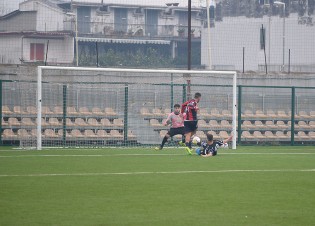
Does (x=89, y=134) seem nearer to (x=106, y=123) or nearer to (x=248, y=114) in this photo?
(x=106, y=123)

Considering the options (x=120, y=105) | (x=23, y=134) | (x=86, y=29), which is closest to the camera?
(x=23, y=134)

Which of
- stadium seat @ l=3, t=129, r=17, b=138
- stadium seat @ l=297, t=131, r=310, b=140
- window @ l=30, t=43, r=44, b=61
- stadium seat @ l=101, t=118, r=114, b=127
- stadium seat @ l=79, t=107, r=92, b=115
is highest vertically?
window @ l=30, t=43, r=44, b=61

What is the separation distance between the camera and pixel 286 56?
59.3 m

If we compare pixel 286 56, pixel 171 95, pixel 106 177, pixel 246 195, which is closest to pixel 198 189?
pixel 246 195

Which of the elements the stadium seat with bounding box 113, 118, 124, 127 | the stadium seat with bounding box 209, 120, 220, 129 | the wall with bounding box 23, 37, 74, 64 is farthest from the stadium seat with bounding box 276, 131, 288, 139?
the wall with bounding box 23, 37, 74, 64

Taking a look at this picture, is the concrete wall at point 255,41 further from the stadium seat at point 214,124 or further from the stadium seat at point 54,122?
the stadium seat at point 54,122

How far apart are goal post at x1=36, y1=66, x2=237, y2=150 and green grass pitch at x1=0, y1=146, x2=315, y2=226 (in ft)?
19.9

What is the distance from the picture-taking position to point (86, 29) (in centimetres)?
6594

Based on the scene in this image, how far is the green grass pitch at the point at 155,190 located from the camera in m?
12.2

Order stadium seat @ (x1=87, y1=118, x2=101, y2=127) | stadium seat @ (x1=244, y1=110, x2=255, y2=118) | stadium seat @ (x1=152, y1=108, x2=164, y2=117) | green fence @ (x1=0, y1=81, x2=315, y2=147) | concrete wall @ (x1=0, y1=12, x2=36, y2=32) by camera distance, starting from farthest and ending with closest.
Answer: concrete wall @ (x1=0, y1=12, x2=36, y2=32)
stadium seat @ (x1=244, y1=110, x2=255, y2=118)
stadium seat @ (x1=152, y1=108, x2=164, y2=117)
stadium seat @ (x1=87, y1=118, x2=101, y2=127)
green fence @ (x1=0, y1=81, x2=315, y2=147)

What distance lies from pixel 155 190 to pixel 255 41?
162 ft

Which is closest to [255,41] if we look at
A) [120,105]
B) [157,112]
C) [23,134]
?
[157,112]

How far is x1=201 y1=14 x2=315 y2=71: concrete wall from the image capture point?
5950cm

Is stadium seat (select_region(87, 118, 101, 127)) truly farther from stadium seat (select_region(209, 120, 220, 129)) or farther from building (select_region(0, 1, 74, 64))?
building (select_region(0, 1, 74, 64))
